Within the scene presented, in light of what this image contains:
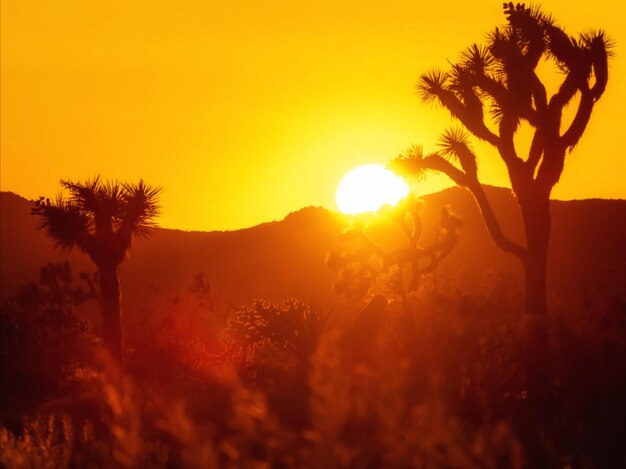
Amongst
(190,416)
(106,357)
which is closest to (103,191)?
(106,357)

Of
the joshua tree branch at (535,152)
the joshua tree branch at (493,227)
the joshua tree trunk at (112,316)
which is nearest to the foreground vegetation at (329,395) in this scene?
the joshua tree trunk at (112,316)

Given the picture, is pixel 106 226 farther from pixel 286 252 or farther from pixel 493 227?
pixel 286 252

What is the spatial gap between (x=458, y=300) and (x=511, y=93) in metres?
9.66

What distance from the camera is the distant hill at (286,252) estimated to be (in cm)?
6888

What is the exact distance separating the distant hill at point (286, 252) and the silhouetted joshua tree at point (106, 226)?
1611 inches

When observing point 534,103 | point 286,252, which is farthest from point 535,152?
point 286,252

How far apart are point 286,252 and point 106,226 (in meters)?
63.1

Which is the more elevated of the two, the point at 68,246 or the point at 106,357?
the point at 68,246

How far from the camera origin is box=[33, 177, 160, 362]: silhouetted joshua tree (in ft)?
68.0

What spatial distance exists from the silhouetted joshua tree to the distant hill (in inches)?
1611

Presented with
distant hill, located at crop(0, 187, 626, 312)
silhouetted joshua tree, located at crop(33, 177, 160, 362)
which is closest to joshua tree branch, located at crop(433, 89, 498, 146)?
silhouetted joshua tree, located at crop(33, 177, 160, 362)

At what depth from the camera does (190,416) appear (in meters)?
14.7

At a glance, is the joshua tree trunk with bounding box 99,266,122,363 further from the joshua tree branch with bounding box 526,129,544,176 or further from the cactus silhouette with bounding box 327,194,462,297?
the cactus silhouette with bounding box 327,194,462,297

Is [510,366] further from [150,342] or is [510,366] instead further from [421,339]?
[150,342]
